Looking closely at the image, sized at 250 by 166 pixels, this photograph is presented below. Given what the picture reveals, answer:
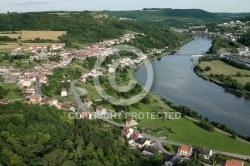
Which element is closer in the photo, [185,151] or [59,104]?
[185,151]

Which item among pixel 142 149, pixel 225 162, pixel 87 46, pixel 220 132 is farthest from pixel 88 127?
pixel 87 46

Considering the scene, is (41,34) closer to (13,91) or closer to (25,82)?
(25,82)

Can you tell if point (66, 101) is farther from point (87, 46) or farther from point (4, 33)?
point (4, 33)

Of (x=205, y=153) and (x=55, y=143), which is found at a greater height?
(x=55, y=143)

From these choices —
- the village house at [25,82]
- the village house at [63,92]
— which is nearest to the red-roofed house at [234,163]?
the village house at [63,92]

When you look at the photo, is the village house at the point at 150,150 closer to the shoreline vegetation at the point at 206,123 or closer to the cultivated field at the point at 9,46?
the shoreline vegetation at the point at 206,123

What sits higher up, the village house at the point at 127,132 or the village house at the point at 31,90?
the village house at the point at 31,90

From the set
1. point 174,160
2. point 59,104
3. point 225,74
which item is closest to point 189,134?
point 174,160
